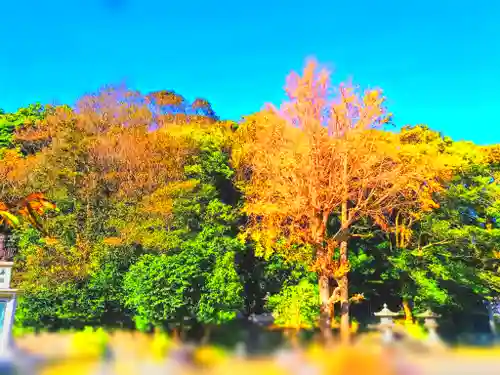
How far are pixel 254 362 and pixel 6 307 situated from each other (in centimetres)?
634

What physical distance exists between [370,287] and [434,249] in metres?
3.04

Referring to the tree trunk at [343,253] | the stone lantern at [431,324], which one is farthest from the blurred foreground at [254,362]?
the tree trunk at [343,253]

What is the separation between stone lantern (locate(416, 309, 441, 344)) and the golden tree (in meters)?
2.30

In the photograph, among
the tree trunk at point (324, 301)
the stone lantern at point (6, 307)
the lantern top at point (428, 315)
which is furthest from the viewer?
the lantern top at point (428, 315)

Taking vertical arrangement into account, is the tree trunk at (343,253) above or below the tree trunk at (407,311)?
above

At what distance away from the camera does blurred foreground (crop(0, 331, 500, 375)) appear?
6398 millimetres

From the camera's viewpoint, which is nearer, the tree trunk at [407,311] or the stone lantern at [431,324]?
the stone lantern at [431,324]

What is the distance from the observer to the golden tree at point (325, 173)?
43.5 feet

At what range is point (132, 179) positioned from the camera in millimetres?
17094

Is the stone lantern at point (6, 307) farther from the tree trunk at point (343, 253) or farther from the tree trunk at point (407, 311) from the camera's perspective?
the tree trunk at point (407, 311)

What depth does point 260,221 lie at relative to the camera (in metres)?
15.5

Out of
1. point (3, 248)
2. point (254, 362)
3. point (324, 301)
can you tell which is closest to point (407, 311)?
point (324, 301)

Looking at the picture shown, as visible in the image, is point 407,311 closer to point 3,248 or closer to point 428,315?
point 428,315

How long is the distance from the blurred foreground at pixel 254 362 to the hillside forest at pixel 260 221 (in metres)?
3.80
